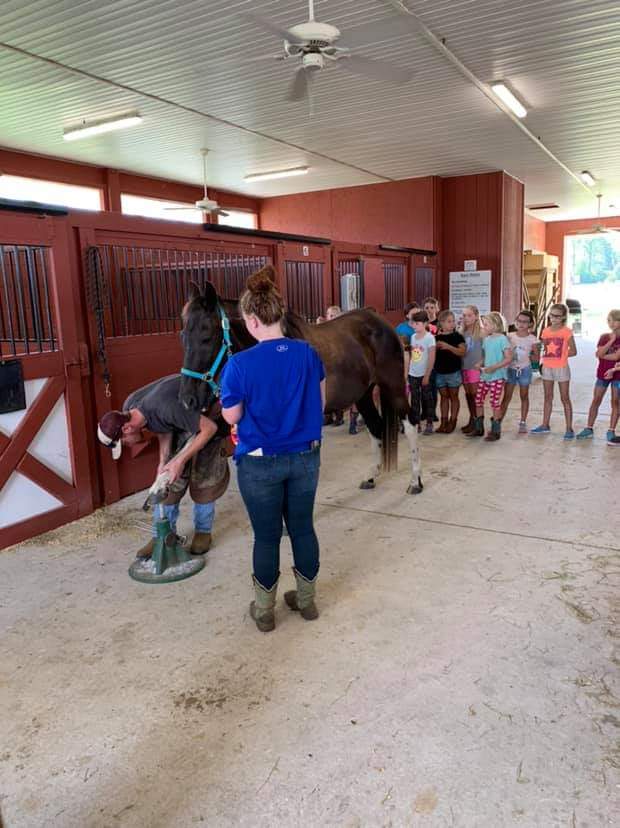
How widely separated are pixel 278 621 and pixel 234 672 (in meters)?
0.37

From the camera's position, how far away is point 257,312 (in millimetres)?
2078

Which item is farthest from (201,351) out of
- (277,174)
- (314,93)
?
(277,174)

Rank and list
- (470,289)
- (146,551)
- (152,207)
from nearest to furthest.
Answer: (146,551) < (470,289) < (152,207)

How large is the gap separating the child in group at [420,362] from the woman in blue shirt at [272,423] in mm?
2878

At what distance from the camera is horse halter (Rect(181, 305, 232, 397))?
2807 mm

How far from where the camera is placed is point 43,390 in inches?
133

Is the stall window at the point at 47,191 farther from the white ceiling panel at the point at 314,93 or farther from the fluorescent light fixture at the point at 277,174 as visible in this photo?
the fluorescent light fixture at the point at 277,174

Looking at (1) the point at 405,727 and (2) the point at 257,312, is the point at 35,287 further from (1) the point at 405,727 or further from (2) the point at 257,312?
(1) the point at 405,727

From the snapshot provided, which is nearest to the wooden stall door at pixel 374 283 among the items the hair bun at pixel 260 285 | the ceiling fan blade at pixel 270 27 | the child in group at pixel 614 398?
the child in group at pixel 614 398

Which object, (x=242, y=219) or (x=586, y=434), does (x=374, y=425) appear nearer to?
(x=586, y=434)

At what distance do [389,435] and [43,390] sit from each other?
7.15 ft

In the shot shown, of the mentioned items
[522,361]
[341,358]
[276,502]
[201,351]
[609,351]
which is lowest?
[276,502]

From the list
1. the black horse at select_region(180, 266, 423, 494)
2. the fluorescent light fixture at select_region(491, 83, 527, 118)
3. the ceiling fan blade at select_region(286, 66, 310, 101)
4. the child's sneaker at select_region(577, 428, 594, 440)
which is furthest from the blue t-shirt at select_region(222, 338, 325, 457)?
the fluorescent light fixture at select_region(491, 83, 527, 118)

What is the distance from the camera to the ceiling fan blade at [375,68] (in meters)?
3.83
